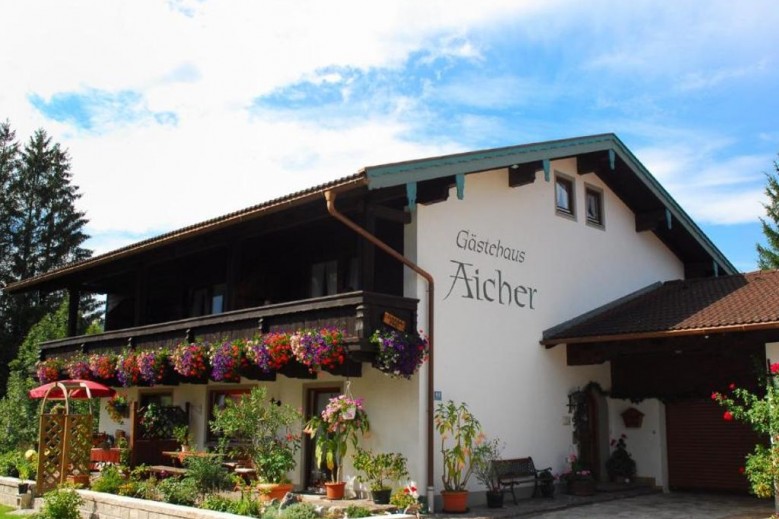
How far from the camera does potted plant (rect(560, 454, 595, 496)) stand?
13.8 m

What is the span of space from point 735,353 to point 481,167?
5.29m

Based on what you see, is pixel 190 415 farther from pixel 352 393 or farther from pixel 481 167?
pixel 481 167

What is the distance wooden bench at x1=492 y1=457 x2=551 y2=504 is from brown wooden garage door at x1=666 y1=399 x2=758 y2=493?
133 inches

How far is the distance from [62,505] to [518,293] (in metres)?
8.23

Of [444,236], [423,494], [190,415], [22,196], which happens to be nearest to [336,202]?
[444,236]

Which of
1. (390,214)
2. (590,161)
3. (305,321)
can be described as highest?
(590,161)

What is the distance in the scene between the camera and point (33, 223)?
37.9m

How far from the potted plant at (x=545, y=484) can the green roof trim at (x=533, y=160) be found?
536 centimetres

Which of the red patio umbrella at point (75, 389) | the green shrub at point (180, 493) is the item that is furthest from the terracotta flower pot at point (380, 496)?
the red patio umbrella at point (75, 389)

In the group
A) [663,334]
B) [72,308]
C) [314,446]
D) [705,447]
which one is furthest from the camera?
[72,308]

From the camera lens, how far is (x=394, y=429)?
1215 centimetres

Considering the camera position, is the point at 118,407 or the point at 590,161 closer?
the point at 590,161

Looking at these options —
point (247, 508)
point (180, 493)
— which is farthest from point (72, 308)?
point (247, 508)

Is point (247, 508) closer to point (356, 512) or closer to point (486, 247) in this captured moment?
point (356, 512)
